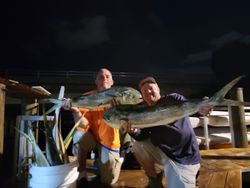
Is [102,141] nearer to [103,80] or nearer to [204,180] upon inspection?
[103,80]

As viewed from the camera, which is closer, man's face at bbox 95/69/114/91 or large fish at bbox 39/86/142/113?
large fish at bbox 39/86/142/113

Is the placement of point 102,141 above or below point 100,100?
below

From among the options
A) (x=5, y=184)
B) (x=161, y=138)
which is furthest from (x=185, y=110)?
(x=5, y=184)

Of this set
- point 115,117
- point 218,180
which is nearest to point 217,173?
point 218,180

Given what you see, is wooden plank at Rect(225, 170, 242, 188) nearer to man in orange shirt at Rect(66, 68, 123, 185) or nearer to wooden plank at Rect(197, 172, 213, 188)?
wooden plank at Rect(197, 172, 213, 188)

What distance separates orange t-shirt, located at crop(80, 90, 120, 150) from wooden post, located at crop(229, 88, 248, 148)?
340 centimetres

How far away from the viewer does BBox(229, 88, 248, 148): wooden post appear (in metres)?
5.87

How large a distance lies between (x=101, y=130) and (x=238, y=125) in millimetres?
3665

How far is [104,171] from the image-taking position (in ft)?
11.2

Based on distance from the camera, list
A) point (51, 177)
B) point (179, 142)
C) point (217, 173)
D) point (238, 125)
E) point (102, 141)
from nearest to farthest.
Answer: point (51, 177)
point (179, 142)
point (102, 141)
point (217, 173)
point (238, 125)

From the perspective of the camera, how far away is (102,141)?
340 centimetres

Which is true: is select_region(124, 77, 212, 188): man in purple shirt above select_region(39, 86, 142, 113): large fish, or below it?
below

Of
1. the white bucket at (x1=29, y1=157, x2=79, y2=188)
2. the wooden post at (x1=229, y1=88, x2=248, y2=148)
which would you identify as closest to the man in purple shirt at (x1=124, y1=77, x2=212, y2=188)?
the white bucket at (x1=29, y1=157, x2=79, y2=188)

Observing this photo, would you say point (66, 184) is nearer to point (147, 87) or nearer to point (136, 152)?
point (136, 152)
